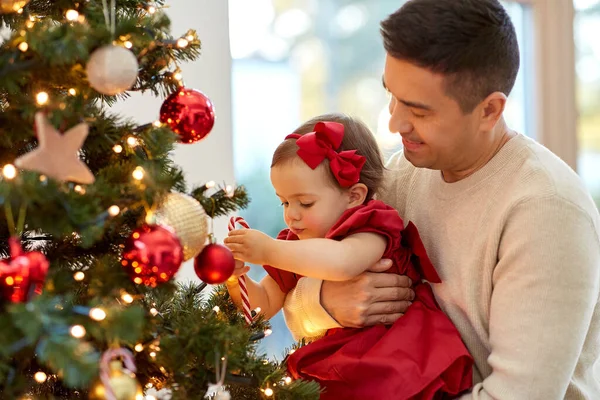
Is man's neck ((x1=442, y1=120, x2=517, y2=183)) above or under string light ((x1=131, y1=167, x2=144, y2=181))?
under

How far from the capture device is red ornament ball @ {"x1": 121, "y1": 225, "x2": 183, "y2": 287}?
0.99m

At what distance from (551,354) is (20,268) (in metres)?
0.89

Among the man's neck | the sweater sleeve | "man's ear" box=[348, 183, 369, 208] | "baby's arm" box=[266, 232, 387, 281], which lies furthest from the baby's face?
the sweater sleeve

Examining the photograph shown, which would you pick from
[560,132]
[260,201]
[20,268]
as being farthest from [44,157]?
[560,132]

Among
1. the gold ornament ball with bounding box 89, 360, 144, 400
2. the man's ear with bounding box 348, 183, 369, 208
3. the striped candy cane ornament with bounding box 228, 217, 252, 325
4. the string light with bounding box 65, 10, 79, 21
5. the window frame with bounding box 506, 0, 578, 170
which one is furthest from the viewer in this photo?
the window frame with bounding box 506, 0, 578, 170

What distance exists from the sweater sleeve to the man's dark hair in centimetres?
25

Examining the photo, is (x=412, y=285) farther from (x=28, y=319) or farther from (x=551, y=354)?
(x=28, y=319)

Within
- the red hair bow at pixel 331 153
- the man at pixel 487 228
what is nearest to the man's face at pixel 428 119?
the man at pixel 487 228

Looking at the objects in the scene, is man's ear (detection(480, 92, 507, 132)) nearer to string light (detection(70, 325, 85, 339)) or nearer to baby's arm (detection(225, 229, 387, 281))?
baby's arm (detection(225, 229, 387, 281))

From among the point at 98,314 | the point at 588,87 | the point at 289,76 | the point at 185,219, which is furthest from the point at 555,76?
the point at 98,314

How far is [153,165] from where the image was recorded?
1025 mm

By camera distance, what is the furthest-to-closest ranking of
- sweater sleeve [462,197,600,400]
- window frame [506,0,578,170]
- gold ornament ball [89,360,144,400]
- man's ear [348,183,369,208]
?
window frame [506,0,578,170] < man's ear [348,183,369,208] < sweater sleeve [462,197,600,400] < gold ornament ball [89,360,144,400]

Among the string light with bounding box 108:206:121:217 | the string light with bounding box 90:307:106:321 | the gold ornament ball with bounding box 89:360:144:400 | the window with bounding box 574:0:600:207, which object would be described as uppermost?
the string light with bounding box 108:206:121:217

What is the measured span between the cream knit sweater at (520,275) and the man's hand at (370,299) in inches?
1.8
